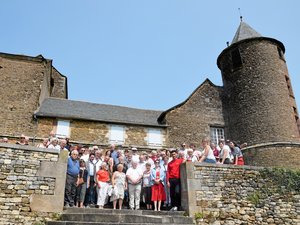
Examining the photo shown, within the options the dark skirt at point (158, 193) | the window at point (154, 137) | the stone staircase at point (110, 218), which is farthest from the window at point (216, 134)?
the stone staircase at point (110, 218)

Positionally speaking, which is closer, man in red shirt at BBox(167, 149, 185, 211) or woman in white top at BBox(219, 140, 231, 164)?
man in red shirt at BBox(167, 149, 185, 211)

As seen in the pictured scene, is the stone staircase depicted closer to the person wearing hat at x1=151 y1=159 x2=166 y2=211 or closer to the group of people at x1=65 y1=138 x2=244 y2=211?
the group of people at x1=65 y1=138 x2=244 y2=211

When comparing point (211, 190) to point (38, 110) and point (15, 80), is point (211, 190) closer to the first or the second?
point (38, 110)

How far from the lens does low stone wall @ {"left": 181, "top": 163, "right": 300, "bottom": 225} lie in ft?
26.8

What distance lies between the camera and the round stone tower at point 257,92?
1659 cm

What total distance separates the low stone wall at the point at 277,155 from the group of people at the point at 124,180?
7983mm

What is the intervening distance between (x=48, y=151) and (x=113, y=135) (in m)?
9.81

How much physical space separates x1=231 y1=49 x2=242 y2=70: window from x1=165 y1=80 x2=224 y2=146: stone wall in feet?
7.34

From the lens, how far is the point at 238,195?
866 centimetres

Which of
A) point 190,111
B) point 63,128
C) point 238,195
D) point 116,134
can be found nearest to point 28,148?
point 238,195

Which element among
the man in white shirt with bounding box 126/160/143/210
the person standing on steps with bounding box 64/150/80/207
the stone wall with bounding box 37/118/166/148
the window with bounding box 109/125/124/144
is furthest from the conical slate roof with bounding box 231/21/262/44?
the person standing on steps with bounding box 64/150/80/207

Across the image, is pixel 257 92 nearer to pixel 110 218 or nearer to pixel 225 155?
pixel 225 155

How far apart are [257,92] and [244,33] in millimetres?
5445

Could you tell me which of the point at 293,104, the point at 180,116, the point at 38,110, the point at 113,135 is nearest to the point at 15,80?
the point at 38,110
